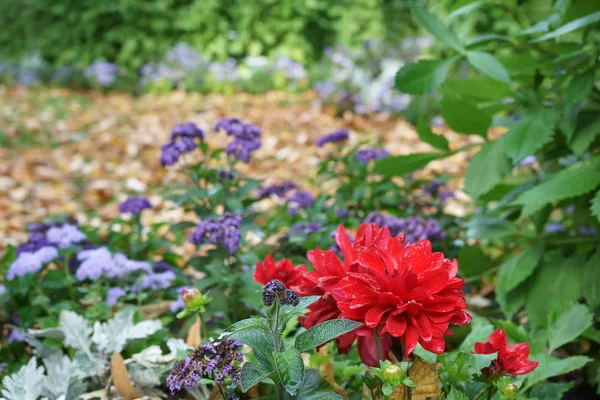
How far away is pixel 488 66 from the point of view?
4.77 ft

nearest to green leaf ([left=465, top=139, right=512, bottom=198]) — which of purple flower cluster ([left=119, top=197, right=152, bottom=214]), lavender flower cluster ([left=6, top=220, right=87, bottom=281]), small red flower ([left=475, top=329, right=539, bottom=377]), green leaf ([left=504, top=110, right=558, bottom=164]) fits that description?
green leaf ([left=504, top=110, right=558, bottom=164])

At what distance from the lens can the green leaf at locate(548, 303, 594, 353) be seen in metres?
1.36

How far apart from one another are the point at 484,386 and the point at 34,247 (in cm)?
131

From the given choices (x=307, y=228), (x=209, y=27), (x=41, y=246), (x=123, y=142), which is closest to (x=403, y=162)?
(x=307, y=228)

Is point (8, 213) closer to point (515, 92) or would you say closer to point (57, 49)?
point (515, 92)

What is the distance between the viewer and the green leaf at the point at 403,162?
1676mm

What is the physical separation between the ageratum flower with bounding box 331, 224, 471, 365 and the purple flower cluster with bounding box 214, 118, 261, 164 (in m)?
0.95

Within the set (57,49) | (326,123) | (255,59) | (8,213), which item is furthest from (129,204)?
(57,49)

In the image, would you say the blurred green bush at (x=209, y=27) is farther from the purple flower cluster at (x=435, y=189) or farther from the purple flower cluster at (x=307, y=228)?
the purple flower cluster at (x=307, y=228)

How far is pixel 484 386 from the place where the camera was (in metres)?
1.16

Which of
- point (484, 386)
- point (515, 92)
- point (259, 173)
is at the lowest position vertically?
point (259, 173)

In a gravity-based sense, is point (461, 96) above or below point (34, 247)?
above

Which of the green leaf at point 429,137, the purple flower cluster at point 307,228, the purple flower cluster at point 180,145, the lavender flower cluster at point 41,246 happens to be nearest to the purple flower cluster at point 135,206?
the lavender flower cluster at point 41,246

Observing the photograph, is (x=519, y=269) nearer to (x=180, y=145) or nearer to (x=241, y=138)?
(x=241, y=138)
